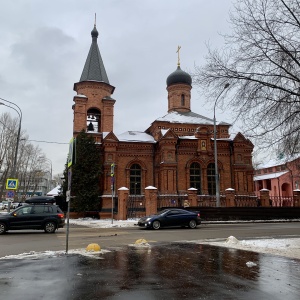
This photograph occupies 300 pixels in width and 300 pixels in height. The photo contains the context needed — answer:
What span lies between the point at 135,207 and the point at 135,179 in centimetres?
464

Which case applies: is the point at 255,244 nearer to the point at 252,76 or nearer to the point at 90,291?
the point at 252,76

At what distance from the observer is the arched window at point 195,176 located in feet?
111

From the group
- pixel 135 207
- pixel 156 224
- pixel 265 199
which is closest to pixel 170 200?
pixel 135 207

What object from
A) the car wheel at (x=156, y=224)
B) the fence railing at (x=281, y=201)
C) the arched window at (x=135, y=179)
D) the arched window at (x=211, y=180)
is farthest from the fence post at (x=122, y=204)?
the fence railing at (x=281, y=201)

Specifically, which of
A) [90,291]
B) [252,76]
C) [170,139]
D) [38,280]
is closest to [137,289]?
[90,291]

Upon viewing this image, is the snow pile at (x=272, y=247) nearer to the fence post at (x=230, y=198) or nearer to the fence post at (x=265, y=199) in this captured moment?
the fence post at (x=230, y=198)

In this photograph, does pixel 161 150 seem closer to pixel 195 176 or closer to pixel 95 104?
pixel 195 176

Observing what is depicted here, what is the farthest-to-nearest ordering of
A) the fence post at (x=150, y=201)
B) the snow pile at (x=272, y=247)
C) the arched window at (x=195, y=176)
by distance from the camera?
the arched window at (x=195, y=176)
the fence post at (x=150, y=201)
the snow pile at (x=272, y=247)

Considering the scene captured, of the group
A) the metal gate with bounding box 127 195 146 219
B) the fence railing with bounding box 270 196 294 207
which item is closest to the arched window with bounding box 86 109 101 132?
the metal gate with bounding box 127 195 146 219

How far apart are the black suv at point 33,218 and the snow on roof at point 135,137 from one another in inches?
654

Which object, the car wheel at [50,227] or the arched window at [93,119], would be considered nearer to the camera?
the car wheel at [50,227]

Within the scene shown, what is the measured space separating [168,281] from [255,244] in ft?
23.0

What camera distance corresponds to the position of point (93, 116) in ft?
122

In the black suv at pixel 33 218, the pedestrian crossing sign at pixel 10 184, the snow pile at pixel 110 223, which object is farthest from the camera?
the pedestrian crossing sign at pixel 10 184
